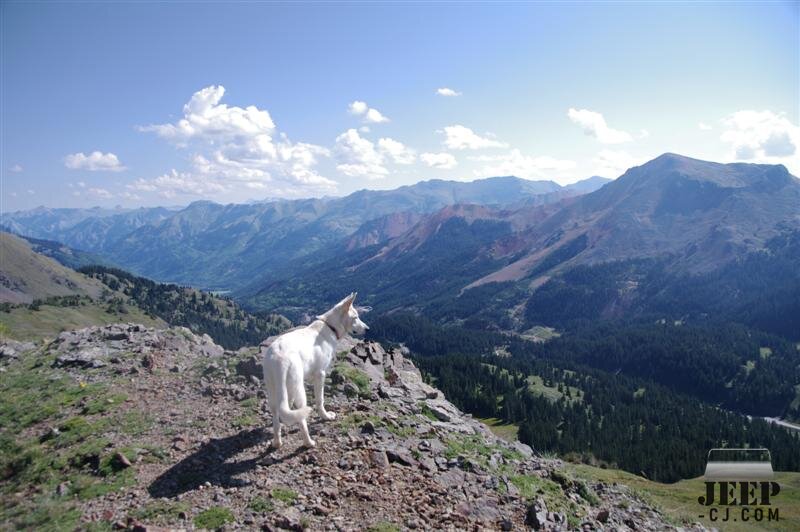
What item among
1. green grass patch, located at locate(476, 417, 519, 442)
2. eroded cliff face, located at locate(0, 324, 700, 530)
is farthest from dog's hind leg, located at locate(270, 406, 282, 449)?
green grass patch, located at locate(476, 417, 519, 442)

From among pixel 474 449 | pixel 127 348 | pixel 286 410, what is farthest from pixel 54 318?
pixel 286 410

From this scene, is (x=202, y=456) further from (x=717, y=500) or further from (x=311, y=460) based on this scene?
(x=717, y=500)

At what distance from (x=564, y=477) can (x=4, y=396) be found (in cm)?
2154

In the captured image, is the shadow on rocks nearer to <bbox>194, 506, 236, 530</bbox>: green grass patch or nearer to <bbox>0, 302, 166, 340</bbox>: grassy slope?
<bbox>194, 506, 236, 530</bbox>: green grass patch

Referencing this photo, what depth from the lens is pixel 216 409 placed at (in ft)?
51.2

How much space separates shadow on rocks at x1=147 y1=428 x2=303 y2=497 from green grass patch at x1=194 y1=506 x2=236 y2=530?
1.02 m

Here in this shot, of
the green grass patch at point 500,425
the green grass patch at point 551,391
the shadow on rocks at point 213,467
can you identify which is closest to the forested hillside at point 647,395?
the green grass patch at point 551,391

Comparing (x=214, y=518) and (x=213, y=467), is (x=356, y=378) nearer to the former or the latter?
(x=213, y=467)

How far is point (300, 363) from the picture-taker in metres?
11.9

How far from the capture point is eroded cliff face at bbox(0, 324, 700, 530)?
33.2ft

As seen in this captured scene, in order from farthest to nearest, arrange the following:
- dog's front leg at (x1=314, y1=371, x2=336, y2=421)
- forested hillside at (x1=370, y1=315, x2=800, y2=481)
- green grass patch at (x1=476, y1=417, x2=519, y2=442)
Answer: green grass patch at (x1=476, y1=417, x2=519, y2=442)
forested hillside at (x1=370, y1=315, x2=800, y2=481)
dog's front leg at (x1=314, y1=371, x2=336, y2=421)

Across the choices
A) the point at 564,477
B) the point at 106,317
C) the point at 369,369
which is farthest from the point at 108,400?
the point at 106,317

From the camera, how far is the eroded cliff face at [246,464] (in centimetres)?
1012

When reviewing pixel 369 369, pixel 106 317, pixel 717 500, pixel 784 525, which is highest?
pixel 369 369
